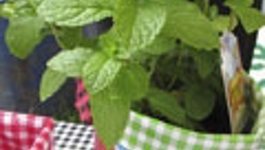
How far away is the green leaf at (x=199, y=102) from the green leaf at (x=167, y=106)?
13mm

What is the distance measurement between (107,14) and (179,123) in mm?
167

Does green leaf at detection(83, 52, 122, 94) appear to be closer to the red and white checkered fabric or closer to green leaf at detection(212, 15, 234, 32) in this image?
green leaf at detection(212, 15, 234, 32)

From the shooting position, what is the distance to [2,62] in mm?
1867

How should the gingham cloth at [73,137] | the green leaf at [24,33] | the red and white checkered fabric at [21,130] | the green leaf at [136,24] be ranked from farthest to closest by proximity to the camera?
the gingham cloth at [73,137] < the red and white checkered fabric at [21,130] < the green leaf at [24,33] < the green leaf at [136,24]

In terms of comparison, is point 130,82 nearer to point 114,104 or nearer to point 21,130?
point 114,104

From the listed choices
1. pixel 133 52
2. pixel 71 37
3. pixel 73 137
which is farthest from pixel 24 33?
pixel 73 137

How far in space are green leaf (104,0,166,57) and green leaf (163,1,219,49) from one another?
3 centimetres

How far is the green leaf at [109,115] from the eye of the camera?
0.41 meters

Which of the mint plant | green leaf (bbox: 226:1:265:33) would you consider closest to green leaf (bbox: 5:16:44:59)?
the mint plant

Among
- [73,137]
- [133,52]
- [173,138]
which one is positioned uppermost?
[133,52]

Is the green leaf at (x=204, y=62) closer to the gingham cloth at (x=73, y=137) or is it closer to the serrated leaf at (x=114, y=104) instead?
the serrated leaf at (x=114, y=104)

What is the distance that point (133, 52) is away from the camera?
406 millimetres

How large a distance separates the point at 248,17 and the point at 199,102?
→ 0.11m

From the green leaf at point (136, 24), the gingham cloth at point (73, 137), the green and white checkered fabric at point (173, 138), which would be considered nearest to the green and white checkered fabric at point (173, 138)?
the green and white checkered fabric at point (173, 138)
